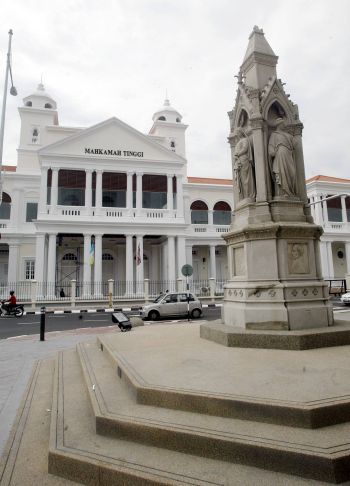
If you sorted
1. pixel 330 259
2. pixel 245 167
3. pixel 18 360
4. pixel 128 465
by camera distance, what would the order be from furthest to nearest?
1. pixel 330 259
2. pixel 18 360
3. pixel 245 167
4. pixel 128 465

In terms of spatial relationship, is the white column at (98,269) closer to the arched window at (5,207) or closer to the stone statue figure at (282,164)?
the arched window at (5,207)

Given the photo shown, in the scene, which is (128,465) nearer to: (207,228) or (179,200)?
(179,200)

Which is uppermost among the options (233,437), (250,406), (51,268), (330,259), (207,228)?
(207,228)

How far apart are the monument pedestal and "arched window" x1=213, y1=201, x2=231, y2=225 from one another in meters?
27.7

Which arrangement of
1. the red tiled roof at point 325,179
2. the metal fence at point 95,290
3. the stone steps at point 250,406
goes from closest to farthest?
the stone steps at point 250,406 → the metal fence at point 95,290 → the red tiled roof at point 325,179

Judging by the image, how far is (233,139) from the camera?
697 centimetres

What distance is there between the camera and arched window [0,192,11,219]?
95.1 feet

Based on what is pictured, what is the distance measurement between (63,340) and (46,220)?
16073 millimetres

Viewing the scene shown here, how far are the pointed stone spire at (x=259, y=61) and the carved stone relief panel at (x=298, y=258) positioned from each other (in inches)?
126

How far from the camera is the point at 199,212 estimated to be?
3300 centimetres

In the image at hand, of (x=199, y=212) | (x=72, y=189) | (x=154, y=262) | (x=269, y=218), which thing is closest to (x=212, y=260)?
(x=199, y=212)

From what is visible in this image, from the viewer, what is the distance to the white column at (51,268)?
75.2 ft

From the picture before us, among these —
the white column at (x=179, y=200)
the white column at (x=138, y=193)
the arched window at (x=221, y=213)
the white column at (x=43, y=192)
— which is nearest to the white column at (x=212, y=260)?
the arched window at (x=221, y=213)

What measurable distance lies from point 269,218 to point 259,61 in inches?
126
